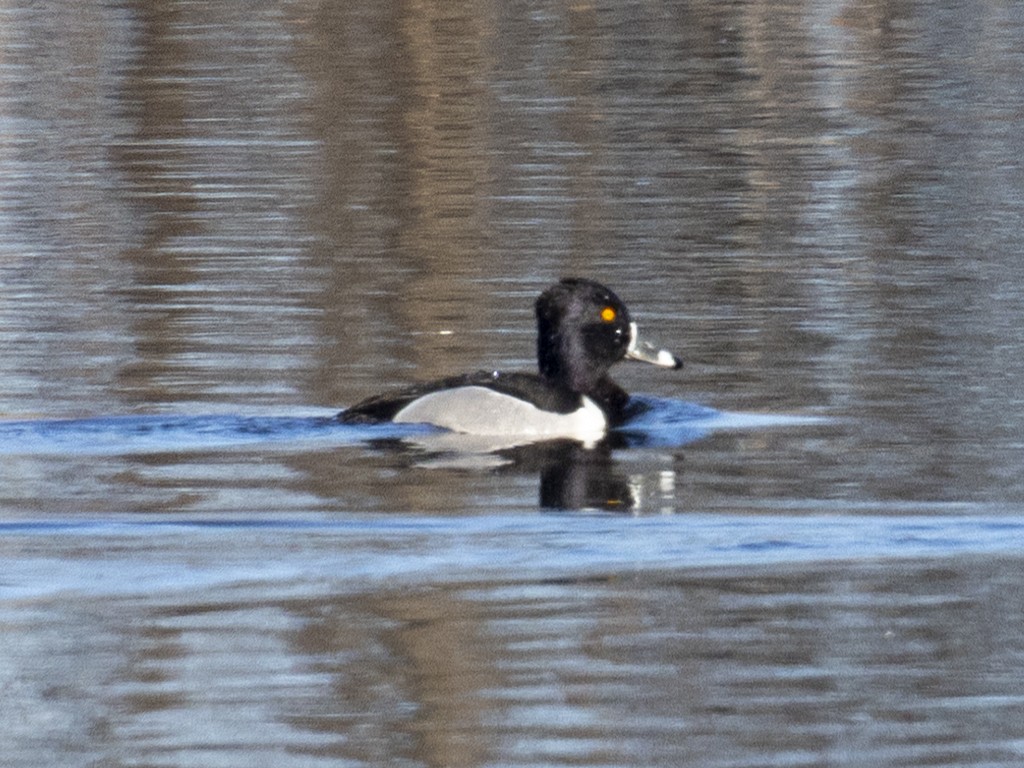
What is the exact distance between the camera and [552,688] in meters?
7.59

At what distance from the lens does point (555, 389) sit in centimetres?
1252

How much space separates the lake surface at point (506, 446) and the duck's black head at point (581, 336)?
375 millimetres

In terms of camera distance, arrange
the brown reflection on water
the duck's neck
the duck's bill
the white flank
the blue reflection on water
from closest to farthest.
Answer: the brown reflection on water, the blue reflection on water, the white flank, the duck's neck, the duck's bill

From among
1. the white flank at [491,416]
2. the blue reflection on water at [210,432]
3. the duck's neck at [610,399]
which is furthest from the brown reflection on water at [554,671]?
the duck's neck at [610,399]

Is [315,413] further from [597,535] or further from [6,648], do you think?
[6,648]

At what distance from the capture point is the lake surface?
7.46 meters

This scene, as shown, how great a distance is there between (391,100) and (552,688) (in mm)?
20946

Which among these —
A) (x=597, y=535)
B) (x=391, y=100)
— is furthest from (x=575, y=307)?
(x=391, y=100)

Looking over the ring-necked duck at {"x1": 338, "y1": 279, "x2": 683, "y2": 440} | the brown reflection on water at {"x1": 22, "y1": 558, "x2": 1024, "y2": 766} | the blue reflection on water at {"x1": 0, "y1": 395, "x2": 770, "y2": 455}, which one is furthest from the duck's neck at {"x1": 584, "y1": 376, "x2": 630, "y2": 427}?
the brown reflection on water at {"x1": 22, "y1": 558, "x2": 1024, "y2": 766}

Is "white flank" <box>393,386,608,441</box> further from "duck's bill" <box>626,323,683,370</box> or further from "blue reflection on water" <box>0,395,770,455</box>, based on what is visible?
"duck's bill" <box>626,323,683,370</box>

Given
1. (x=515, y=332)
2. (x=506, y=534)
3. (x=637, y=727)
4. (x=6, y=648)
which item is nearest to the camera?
(x=637, y=727)

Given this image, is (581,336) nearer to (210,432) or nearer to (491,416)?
(491,416)

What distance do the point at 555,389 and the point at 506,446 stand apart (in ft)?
1.73

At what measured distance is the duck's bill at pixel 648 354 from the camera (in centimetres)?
1289
